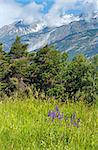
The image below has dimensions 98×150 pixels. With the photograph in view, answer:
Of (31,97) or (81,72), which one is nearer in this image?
(31,97)

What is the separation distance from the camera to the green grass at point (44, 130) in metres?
4.16

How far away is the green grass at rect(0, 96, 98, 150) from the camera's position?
4160 millimetres

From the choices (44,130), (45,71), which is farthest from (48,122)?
(45,71)

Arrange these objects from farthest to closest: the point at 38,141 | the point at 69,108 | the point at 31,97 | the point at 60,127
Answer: the point at 31,97 → the point at 69,108 → the point at 60,127 → the point at 38,141

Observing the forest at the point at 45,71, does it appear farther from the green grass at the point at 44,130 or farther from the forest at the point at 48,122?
the green grass at the point at 44,130

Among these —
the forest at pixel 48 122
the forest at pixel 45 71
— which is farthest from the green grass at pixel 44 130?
the forest at pixel 45 71

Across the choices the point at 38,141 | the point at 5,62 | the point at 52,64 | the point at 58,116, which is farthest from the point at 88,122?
the point at 52,64

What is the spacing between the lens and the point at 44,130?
4641mm

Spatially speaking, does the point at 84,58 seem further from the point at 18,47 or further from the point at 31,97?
the point at 31,97

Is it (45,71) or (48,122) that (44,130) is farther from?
(45,71)

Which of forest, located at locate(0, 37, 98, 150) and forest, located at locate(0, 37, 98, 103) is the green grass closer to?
forest, located at locate(0, 37, 98, 150)

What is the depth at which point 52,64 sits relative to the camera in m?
82.0

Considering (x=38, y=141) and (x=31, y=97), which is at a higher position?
(x=31, y=97)

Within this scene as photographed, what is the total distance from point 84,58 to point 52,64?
32.5 feet
